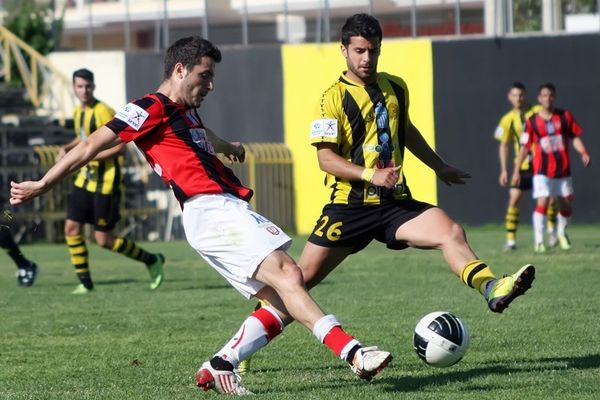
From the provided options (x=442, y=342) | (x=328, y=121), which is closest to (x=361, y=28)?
(x=328, y=121)

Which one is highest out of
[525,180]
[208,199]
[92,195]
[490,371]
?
[208,199]

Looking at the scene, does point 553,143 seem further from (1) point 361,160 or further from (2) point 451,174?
(1) point 361,160

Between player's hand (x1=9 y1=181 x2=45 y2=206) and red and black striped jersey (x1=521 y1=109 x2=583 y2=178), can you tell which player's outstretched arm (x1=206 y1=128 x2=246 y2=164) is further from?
red and black striped jersey (x1=521 y1=109 x2=583 y2=178)

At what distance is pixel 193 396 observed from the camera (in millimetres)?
7285

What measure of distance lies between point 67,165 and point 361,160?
1958 millimetres

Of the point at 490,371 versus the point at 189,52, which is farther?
the point at 490,371

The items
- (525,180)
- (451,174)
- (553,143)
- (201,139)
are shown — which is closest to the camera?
(201,139)

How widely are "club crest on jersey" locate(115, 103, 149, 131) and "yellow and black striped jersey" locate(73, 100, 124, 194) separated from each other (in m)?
6.89

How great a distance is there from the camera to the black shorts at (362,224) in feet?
26.7

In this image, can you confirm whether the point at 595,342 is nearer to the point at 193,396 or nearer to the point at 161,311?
the point at 193,396

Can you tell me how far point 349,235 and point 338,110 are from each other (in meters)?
0.77

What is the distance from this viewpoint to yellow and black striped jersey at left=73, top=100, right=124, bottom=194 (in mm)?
14055

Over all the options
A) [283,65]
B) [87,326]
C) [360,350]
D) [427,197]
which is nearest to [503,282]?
[360,350]

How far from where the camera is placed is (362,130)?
8.21 metres
